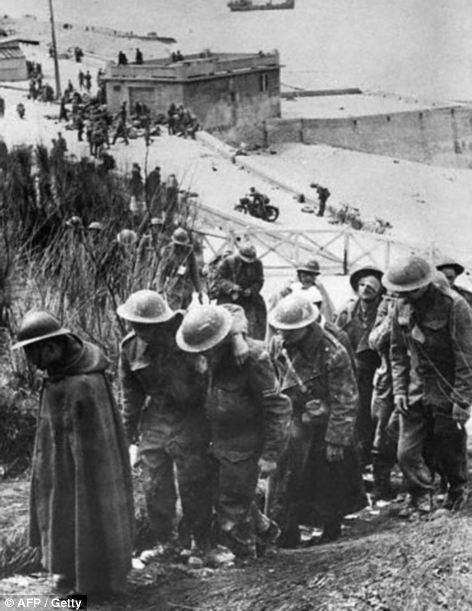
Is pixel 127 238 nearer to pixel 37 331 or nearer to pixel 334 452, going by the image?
pixel 334 452

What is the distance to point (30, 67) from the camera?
188ft

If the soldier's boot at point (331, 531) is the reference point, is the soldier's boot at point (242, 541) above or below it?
above

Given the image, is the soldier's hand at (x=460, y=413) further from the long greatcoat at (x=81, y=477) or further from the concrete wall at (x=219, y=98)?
the concrete wall at (x=219, y=98)

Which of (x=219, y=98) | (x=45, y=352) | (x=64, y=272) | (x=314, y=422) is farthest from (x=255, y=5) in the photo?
→ (x=45, y=352)

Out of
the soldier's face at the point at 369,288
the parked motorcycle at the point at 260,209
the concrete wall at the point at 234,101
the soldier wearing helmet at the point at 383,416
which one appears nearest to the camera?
the soldier wearing helmet at the point at 383,416

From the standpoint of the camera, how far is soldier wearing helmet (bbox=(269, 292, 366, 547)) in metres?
6.32

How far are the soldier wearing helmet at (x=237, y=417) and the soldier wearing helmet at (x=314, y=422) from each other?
0.44 m

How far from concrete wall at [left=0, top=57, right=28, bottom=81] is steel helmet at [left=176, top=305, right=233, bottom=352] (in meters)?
53.9

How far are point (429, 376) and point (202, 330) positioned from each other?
1.69 metres

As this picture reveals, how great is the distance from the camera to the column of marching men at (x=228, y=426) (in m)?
5.05

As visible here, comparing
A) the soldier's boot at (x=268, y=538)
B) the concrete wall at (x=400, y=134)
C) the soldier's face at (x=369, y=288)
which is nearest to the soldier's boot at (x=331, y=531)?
the soldier's boot at (x=268, y=538)

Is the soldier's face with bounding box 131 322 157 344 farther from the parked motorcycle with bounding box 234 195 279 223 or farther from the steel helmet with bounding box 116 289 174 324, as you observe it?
the parked motorcycle with bounding box 234 195 279 223

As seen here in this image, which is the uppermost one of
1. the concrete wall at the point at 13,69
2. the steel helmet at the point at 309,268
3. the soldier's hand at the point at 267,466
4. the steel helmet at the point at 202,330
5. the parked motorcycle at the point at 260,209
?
the concrete wall at the point at 13,69

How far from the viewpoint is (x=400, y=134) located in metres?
58.8
